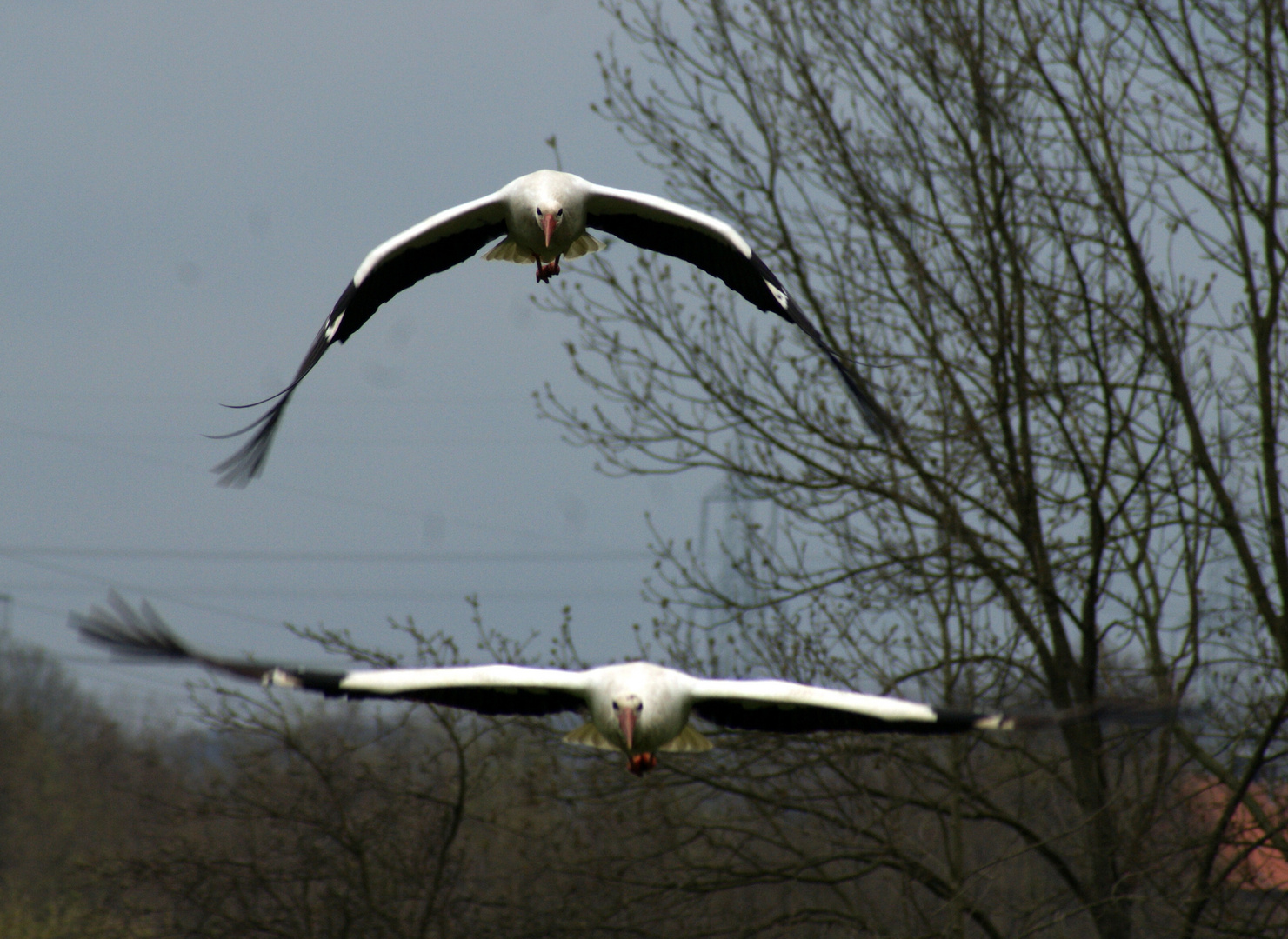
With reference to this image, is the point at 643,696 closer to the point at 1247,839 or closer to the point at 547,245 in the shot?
the point at 547,245

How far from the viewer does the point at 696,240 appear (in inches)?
285

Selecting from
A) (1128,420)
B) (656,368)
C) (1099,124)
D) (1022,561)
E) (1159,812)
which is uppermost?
(1099,124)

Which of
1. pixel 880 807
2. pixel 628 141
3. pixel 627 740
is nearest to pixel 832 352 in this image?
pixel 627 740

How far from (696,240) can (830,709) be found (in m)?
2.65

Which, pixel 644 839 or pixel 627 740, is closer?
pixel 627 740

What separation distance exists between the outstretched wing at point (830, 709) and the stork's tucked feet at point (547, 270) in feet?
5.98

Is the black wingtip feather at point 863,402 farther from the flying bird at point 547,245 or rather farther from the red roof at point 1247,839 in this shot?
the red roof at point 1247,839

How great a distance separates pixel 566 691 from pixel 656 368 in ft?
15.7

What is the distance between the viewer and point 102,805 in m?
32.6

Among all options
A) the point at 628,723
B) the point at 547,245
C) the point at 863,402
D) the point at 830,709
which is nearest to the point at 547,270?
the point at 547,245

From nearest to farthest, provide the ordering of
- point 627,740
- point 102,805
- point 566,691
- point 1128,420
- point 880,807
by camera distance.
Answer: point 627,740, point 566,691, point 880,807, point 1128,420, point 102,805

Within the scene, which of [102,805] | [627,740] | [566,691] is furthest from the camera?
[102,805]

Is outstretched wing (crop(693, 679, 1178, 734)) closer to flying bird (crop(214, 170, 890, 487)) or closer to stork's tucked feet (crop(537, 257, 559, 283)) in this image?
flying bird (crop(214, 170, 890, 487))

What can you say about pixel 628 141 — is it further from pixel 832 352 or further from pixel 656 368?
pixel 832 352
